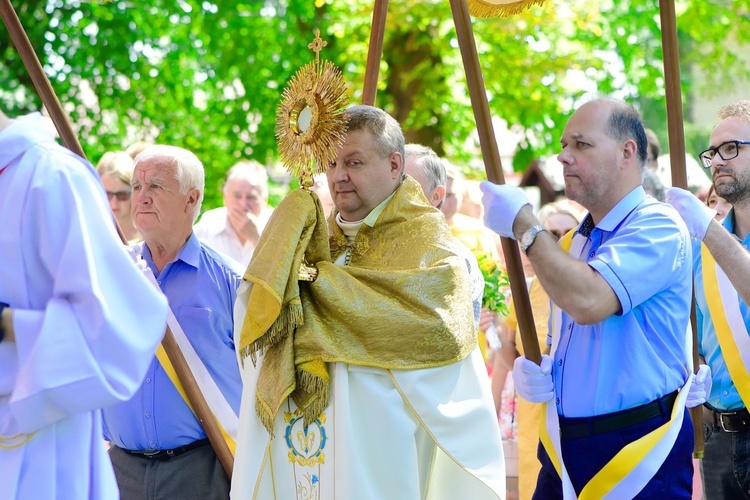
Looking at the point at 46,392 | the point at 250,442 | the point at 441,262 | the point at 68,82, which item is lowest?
the point at 250,442

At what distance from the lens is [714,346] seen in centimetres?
465

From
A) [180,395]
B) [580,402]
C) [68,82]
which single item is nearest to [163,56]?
[68,82]

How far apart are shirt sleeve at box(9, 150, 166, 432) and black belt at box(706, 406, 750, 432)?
103 inches

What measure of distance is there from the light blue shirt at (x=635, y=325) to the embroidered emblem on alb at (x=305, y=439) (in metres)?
0.81

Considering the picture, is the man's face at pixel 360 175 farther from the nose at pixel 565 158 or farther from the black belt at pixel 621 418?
the black belt at pixel 621 418

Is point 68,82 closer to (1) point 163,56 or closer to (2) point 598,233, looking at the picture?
(1) point 163,56

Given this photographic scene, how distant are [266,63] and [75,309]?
1045 centimetres

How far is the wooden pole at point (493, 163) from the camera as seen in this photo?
12.9 ft

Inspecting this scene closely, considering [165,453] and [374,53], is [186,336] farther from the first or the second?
[374,53]

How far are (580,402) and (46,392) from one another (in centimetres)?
180

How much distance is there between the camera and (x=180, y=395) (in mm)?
4277

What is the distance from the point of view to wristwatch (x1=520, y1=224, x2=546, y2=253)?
143 inches

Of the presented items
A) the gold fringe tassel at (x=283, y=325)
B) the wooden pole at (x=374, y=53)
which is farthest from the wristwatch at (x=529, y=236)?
the wooden pole at (x=374, y=53)

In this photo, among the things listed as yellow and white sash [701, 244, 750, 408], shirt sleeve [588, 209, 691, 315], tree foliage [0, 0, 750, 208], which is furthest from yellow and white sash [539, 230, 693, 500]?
tree foliage [0, 0, 750, 208]
